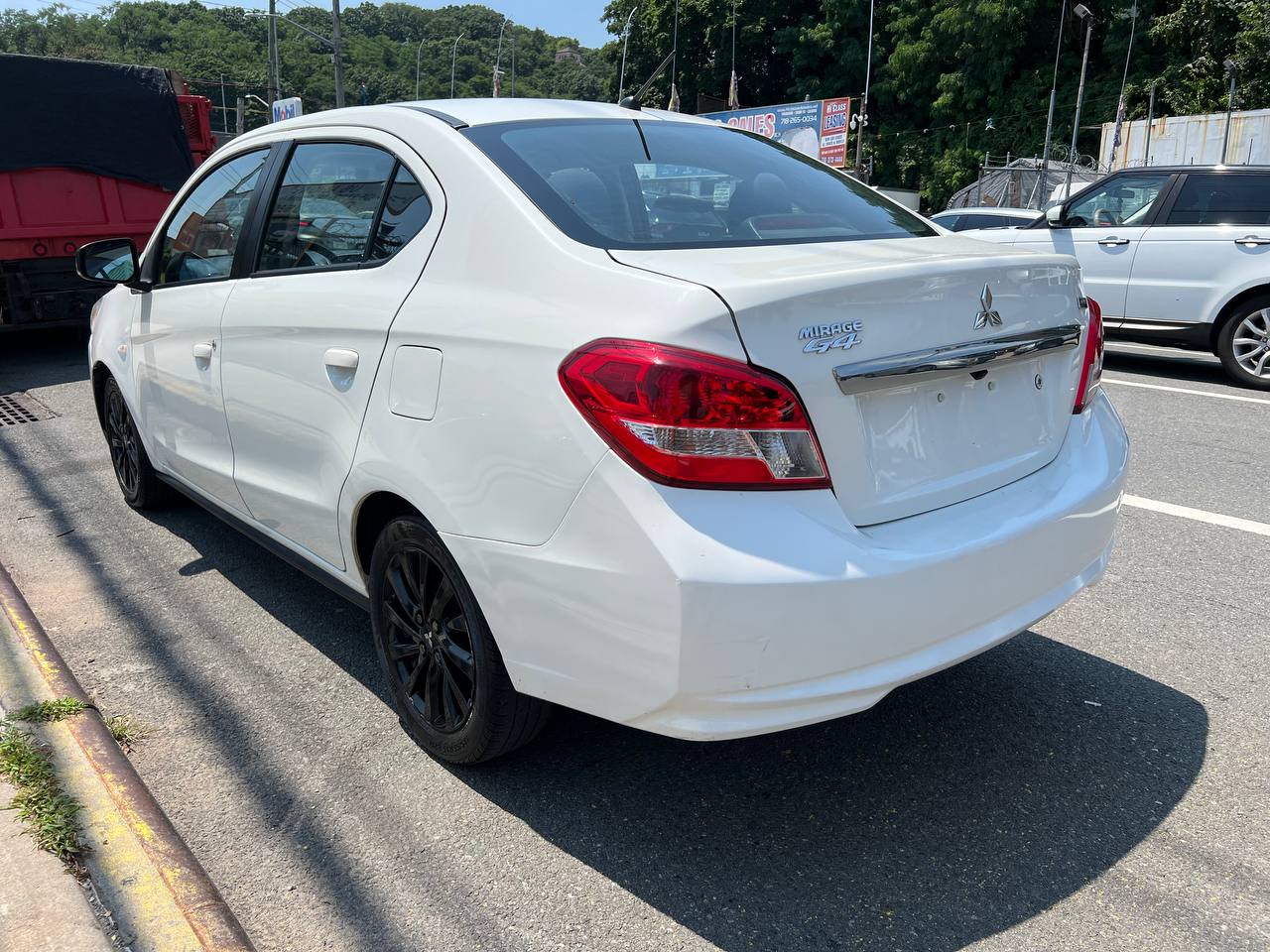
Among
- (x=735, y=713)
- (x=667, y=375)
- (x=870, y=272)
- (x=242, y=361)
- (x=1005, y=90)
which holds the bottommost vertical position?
(x=735, y=713)

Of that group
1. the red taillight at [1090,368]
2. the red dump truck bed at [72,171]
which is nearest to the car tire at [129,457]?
the red taillight at [1090,368]

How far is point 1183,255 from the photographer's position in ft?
27.7

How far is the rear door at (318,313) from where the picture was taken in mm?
2785

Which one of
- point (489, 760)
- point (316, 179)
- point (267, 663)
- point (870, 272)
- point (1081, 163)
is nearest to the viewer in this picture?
point (870, 272)

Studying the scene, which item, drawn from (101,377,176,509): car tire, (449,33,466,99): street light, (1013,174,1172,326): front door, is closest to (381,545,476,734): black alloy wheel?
(101,377,176,509): car tire

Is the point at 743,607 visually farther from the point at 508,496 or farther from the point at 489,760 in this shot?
the point at 489,760

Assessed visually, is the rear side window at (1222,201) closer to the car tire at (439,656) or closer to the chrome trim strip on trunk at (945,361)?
the chrome trim strip on trunk at (945,361)

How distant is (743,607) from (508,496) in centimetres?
60

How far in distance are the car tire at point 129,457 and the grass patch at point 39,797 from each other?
2054 mm

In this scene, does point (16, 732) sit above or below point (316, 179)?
below

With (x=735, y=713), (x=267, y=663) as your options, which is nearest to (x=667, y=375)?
(x=735, y=713)

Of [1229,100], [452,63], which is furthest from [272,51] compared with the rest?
[452,63]

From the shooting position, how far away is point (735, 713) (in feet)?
6.96

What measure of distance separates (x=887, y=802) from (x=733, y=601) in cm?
100
